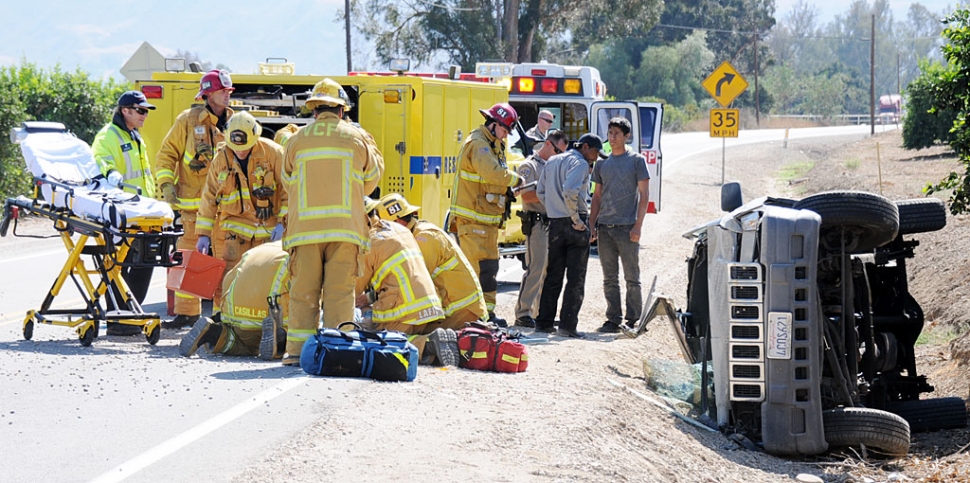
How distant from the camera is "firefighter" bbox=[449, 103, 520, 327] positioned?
11.1m

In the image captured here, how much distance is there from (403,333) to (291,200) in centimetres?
118

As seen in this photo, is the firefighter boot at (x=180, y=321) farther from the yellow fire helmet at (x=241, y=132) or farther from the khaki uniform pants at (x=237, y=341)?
the yellow fire helmet at (x=241, y=132)

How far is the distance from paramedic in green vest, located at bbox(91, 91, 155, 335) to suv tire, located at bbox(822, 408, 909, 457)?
5.83m

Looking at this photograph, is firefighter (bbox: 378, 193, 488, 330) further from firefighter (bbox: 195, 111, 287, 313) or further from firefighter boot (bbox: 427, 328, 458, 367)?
firefighter (bbox: 195, 111, 287, 313)

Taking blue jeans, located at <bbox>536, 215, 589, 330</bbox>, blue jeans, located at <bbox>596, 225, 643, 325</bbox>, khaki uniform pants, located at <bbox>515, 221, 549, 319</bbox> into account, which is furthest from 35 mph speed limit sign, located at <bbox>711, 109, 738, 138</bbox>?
blue jeans, located at <bbox>536, 215, 589, 330</bbox>

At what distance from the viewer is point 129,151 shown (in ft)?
35.8

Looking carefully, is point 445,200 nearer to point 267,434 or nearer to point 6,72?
point 267,434

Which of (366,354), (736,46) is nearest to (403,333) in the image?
(366,354)

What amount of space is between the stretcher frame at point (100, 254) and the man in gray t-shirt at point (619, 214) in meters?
3.89

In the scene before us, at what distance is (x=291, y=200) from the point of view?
28.1 ft

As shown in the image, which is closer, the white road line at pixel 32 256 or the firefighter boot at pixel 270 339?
the firefighter boot at pixel 270 339

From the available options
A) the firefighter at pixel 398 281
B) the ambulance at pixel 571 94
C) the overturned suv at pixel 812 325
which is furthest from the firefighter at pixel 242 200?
the ambulance at pixel 571 94

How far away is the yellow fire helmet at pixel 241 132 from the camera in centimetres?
960

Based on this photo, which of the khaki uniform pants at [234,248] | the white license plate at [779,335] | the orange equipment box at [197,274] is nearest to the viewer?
the white license plate at [779,335]
